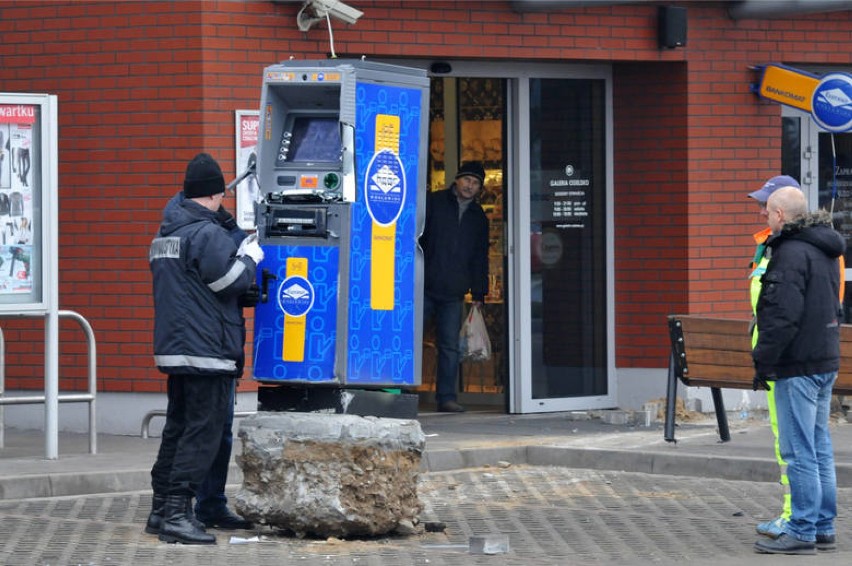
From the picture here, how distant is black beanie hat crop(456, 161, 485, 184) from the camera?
1359 centimetres

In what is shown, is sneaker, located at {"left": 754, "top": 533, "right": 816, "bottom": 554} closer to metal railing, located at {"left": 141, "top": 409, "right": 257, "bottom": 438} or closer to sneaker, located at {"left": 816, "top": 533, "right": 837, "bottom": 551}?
sneaker, located at {"left": 816, "top": 533, "right": 837, "bottom": 551}

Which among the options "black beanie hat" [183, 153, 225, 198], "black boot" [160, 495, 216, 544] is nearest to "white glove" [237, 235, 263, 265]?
"black beanie hat" [183, 153, 225, 198]

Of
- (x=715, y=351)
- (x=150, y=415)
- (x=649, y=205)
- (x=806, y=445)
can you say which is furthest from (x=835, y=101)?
(x=150, y=415)

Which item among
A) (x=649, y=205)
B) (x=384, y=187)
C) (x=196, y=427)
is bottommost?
(x=196, y=427)

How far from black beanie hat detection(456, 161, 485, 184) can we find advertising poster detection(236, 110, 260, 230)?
2.20 meters

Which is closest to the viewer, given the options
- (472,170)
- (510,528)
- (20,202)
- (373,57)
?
(510,528)

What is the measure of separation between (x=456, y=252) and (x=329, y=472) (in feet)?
17.9

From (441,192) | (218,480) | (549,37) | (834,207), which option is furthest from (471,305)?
(218,480)

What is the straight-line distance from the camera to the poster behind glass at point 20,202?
1068cm

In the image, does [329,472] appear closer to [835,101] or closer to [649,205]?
[649,205]

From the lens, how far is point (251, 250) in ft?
27.5

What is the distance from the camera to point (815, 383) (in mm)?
8258

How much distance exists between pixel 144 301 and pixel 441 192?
2.90m

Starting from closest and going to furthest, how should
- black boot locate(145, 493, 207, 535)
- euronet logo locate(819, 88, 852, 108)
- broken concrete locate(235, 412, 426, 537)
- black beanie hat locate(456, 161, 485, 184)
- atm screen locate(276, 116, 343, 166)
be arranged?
1. broken concrete locate(235, 412, 426, 537)
2. black boot locate(145, 493, 207, 535)
3. atm screen locate(276, 116, 343, 166)
4. euronet logo locate(819, 88, 852, 108)
5. black beanie hat locate(456, 161, 485, 184)
